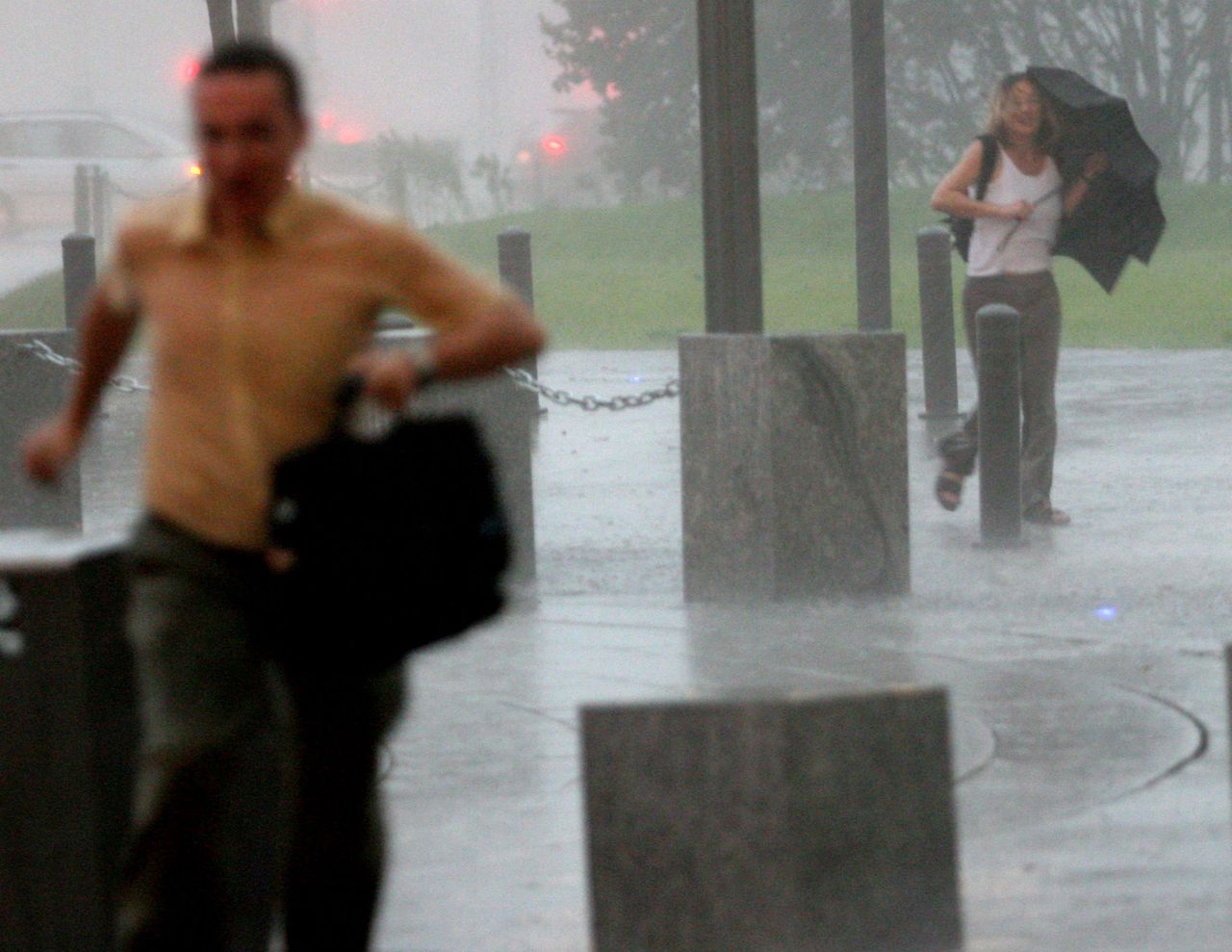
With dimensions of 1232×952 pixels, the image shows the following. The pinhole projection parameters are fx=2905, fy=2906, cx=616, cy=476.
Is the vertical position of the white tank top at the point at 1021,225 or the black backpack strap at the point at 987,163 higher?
the black backpack strap at the point at 987,163

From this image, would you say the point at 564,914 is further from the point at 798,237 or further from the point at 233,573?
the point at 798,237

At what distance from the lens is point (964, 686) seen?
8219mm

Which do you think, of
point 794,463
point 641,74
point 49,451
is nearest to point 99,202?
point 641,74

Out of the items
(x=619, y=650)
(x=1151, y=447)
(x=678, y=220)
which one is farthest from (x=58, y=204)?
(x=619, y=650)

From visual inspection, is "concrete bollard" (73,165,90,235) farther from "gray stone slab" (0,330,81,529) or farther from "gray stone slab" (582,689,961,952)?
"gray stone slab" (582,689,961,952)

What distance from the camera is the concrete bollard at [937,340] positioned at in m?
16.8

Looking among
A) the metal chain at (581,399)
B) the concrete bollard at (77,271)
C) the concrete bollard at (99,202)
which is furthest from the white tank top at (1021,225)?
the concrete bollard at (99,202)

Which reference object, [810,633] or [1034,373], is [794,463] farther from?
[1034,373]

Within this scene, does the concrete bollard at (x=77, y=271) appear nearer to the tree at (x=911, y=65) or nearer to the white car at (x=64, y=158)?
the white car at (x=64, y=158)

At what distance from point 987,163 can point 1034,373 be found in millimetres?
904

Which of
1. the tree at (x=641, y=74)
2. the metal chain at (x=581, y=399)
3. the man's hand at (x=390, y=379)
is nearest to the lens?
the man's hand at (x=390, y=379)

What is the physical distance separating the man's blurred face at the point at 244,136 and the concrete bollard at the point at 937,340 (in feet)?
40.6

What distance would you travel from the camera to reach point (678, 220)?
38531mm

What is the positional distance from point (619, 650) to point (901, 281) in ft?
73.4
